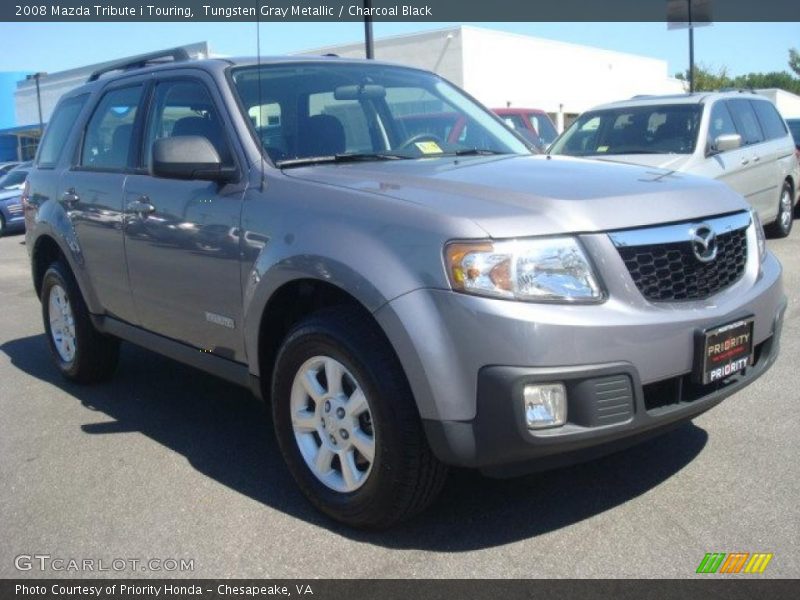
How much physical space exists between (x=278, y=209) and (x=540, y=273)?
1.21 meters

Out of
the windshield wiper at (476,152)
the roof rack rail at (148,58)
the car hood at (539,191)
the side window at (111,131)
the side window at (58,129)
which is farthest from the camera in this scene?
the side window at (58,129)

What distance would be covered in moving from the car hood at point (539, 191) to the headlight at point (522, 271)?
0.19 ft

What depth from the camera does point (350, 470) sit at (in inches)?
133

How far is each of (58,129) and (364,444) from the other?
3764 mm

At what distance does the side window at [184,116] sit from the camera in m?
4.13

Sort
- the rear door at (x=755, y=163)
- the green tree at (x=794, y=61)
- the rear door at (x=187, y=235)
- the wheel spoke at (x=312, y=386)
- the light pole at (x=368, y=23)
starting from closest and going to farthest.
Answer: the wheel spoke at (x=312, y=386) < the rear door at (x=187, y=235) < the rear door at (x=755, y=163) < the light pole at (x=368, y=23) < the green tree at (x=794, y=61)

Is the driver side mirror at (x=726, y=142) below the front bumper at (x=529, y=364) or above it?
above

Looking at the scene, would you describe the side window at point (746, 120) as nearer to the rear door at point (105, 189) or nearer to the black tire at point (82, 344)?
the rear door at point (105, 189)

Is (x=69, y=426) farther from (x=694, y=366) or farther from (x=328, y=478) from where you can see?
(x=694, y=366)

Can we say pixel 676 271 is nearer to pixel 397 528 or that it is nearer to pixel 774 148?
pixel 397 528

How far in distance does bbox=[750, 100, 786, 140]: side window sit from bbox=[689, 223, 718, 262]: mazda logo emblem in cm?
784

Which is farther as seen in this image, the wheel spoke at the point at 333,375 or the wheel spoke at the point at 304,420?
the wheel spoke at the point at 304,420
